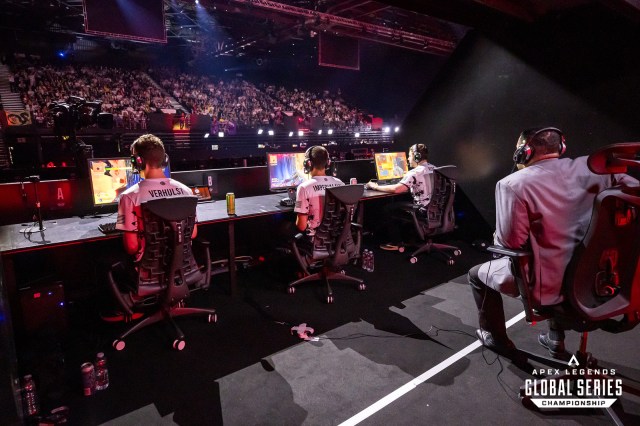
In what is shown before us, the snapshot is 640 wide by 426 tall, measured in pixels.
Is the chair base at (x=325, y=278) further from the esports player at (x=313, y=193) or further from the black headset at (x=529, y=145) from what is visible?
the black headset at (x=529, y=145)

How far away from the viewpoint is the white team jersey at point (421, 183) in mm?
4324

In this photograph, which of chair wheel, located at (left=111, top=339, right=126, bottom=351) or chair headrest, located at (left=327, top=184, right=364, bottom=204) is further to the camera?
chair headrest, located at (left=327, top=184, right=364, bottom=204)

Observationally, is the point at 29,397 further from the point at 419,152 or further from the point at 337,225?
the point at 419,152

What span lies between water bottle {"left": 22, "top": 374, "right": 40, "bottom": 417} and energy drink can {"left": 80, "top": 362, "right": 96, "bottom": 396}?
231 millimetres

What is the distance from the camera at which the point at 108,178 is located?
10.7ft

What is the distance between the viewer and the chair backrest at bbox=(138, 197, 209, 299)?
7.59 ft

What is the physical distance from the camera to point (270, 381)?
2.27 meters

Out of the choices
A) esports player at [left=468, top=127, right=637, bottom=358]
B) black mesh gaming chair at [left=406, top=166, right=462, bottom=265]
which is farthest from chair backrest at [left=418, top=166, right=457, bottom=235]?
esports player at [left=468, top=127, right=637, bottom=358]

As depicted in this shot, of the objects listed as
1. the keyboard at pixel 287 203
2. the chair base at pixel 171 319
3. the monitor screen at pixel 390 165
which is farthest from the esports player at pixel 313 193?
the monitor screen at pixel 390 165

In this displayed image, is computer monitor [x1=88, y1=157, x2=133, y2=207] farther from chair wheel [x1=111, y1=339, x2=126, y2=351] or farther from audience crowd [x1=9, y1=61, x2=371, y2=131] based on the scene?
audience crowd [x1=9, y1=61, x2=371, y2=131]

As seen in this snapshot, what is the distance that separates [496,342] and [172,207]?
2.26 metres

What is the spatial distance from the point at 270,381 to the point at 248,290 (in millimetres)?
1541

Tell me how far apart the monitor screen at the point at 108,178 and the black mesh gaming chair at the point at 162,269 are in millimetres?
846

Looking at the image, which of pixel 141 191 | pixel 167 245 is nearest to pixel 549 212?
pixel 167 245
